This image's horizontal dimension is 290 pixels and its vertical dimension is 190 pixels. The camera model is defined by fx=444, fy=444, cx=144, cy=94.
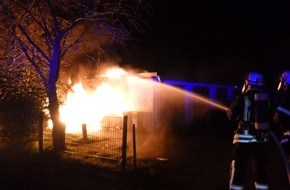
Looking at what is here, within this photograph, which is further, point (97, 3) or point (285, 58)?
point (285, 58)

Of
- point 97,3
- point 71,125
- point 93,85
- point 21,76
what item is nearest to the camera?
point 97,3

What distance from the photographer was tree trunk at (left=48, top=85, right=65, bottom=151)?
12.4 m

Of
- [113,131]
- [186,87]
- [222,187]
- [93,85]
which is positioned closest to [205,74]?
[186,87]

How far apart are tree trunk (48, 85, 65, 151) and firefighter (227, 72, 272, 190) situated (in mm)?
6561

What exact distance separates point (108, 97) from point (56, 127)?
690 centimetres

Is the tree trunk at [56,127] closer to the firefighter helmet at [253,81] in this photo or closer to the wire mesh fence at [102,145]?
the wire mesh fence at [102,145]

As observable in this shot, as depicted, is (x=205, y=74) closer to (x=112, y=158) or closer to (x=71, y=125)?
(x=71, y=125)

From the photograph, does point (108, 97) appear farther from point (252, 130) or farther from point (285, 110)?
point (252, 130)

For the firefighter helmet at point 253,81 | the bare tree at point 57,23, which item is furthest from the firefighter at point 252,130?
the bare tree at point 57,23

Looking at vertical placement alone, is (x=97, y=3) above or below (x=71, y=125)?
above

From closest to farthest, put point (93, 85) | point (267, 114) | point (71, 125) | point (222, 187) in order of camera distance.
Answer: point (267, 114)
point (222, 187)
point (71, 125)
point (93, 85)

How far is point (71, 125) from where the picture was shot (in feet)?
51.3

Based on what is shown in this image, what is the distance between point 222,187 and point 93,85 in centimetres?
1220

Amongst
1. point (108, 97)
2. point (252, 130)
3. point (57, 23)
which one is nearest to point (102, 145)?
point (57, 23)
